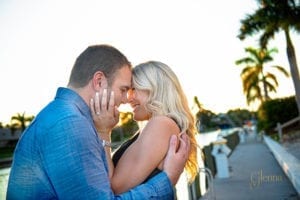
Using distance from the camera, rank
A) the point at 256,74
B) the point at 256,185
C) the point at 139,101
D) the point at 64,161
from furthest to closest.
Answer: the point at 256,74
the point at 256,185
the point at 139,101
the point at 64,161

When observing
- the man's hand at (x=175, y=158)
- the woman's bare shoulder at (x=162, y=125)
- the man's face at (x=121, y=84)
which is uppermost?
the man's face at (x=121, y=84)

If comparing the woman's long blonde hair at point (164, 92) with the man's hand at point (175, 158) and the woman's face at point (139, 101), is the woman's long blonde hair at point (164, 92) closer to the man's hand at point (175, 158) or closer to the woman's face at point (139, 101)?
the woman's face at point (139, 101)

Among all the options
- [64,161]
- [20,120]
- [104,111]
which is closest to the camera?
[64,161]

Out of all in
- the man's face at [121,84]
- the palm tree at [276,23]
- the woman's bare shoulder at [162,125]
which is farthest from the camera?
the palm tree at [276,23]

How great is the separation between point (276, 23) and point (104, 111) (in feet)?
74.6

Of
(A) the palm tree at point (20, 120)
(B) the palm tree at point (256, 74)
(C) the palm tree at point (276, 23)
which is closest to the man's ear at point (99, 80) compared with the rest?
(C) the palm tree at point (276, 23)

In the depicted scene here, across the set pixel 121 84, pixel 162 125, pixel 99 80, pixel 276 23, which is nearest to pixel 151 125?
pixel 162 125

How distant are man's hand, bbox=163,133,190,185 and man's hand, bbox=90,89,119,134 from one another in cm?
39

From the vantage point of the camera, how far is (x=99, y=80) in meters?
2.16

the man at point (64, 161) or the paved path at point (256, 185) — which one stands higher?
the man at point (64, 161)

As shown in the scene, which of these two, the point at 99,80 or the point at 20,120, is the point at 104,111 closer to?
the point at 99,80

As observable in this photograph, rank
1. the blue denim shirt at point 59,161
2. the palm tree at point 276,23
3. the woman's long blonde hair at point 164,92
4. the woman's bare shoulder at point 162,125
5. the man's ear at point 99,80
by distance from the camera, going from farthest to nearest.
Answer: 1. the palm tree at point 276,23
2. the woman's long blonde hair at point 164,92
3. the woman's bare shoulder at point 162,125
4. the man's ear at point 99,80
5. the blue denim shirt at point 59,161

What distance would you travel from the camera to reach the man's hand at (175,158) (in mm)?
2303

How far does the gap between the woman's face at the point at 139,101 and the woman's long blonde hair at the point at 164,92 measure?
0.05 m
